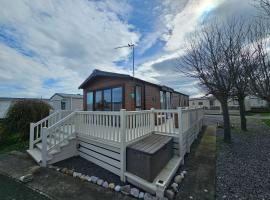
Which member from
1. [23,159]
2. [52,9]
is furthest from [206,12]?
[23,159]

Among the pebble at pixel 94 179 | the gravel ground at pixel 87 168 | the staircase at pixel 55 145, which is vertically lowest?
the gravel ground at pixel 87 168

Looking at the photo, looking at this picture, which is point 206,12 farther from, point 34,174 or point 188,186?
point 34,174

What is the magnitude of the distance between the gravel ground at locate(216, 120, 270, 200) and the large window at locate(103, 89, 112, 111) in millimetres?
6262

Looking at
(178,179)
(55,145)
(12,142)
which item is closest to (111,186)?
(178,179)

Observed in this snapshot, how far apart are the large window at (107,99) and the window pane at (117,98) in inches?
11.1

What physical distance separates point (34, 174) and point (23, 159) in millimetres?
1646

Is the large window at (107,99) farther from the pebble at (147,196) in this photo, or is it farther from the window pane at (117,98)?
the pebble at (147,196)

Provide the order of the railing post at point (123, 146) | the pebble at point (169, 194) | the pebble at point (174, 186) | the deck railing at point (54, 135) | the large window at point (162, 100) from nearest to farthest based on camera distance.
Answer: the pebble at point (169, 194), the pebble at point (174, 186), the railing post at point (123, 146), the deck railing at point (54, 135), the large window at point (162, 100)

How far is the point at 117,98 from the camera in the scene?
28.5ft

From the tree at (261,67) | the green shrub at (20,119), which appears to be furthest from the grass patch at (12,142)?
the tree at (261,67)

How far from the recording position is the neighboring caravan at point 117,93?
8305 mm

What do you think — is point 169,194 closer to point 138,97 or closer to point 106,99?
point 138,97

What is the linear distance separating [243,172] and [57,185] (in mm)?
4911

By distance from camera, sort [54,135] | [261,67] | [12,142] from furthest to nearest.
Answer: [12,142], [54,135], [261,67]
